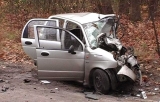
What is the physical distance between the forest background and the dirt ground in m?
2.95

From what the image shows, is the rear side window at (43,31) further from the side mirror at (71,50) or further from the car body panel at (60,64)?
the side mirror at (71,50)

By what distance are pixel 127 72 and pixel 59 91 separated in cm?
191

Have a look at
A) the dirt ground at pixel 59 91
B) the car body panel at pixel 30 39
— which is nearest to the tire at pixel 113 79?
the dirt ground at pixel 59 91

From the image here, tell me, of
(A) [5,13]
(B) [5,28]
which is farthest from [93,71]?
(A) [5,13]

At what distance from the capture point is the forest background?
511 inches

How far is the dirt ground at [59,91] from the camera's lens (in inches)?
282

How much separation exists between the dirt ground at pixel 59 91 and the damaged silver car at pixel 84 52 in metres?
0.35

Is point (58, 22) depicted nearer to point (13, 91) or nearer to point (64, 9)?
point (13, 91)

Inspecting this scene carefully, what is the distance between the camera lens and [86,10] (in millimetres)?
15805

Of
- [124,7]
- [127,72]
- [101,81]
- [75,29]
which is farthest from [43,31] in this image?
[124,7]

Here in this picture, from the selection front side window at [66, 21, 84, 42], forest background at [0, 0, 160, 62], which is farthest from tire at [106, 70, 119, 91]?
forest background at [0, 0, 160, 62]

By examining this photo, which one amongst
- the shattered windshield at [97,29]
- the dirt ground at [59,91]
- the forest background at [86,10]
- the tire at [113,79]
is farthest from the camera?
the forest background at [86,10]

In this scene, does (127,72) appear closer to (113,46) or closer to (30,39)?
(113,46)

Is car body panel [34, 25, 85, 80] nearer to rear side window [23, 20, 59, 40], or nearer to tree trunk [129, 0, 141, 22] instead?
rear side window [23, 20, 59, 40]
